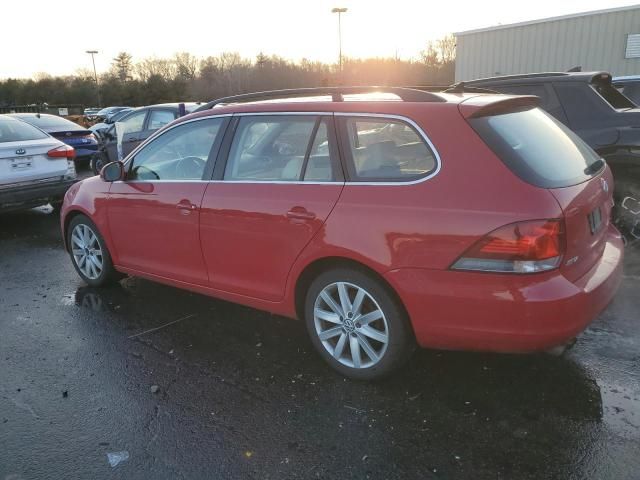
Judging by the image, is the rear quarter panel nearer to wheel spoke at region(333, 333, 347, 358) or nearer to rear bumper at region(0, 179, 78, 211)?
wheel spoke at region(333, 333, 347, 358)

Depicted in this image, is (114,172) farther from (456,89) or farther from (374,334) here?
(456,89)

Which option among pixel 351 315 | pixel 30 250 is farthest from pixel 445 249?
pixel 30 250

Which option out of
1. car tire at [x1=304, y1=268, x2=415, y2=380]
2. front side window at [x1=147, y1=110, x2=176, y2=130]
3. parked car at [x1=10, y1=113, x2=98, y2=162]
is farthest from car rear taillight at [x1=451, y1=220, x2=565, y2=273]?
parked car at [x1=10, y1=113, x2=98, y2=162]

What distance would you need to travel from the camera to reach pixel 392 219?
9.41 feet

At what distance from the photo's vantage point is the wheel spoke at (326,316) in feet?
10.8

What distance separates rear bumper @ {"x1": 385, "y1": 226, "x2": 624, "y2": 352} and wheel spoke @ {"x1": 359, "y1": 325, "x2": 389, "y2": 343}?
22 centimetres

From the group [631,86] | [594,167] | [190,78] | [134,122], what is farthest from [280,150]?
[190,78]

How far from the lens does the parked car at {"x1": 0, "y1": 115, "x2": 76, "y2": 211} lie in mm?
7305

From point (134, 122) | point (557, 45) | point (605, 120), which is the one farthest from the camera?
point (557, 45)

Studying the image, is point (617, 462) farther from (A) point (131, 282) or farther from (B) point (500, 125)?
(A) point (131, 282)

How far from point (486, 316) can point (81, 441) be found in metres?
2.21

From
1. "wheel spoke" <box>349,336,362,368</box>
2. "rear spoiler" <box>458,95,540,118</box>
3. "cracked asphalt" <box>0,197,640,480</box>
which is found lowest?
"cracked asphalt" <box>0,197,640,480</box>

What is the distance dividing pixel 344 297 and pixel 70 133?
11.3 metres

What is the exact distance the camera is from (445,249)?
8.93ft
